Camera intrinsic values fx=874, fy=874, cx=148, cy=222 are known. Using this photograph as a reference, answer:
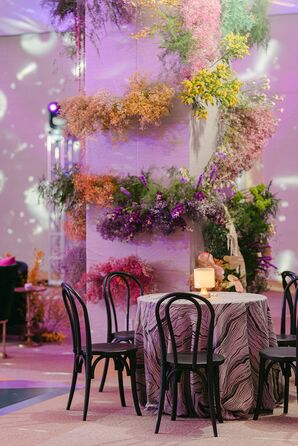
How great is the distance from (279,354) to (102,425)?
1.13m

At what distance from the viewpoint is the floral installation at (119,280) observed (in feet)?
22.7

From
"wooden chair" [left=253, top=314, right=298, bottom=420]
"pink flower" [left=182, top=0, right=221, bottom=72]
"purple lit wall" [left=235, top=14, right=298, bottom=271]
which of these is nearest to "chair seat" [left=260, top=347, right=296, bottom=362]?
"wooden chair" [left=253, top=314, right=298, bottom=420]

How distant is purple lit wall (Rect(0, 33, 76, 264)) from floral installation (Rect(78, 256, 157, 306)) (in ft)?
24.5

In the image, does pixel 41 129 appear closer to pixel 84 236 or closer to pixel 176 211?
pixel 84 236

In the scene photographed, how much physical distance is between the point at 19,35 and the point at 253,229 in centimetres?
819

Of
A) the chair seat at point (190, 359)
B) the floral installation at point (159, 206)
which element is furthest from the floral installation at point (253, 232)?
the chair seat at point (190, 359)

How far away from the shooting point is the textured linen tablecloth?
5.28 metres

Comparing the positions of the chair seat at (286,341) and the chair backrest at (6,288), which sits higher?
the chair backrest at (6,288)

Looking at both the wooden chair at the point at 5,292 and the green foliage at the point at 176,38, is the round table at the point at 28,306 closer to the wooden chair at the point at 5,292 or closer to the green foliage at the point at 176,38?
the wooden chair at the point at 5,292

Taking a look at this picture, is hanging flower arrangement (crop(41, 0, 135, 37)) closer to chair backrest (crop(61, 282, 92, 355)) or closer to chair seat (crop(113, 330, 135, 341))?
chair seat (crop(113, 330, 135, 341))

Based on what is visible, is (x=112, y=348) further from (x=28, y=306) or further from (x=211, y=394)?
(x=28, y=306)

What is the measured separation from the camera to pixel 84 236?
301 inches

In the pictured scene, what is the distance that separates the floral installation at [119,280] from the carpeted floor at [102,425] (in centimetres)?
79

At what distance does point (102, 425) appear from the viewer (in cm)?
516
